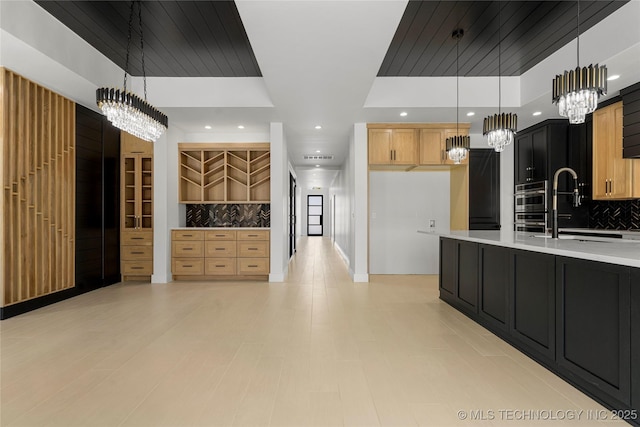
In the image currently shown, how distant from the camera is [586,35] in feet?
12.1

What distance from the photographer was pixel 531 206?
228 inches

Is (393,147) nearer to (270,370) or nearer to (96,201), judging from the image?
(270,370)

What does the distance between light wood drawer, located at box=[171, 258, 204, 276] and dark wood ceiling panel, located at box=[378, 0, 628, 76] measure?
4.29 m

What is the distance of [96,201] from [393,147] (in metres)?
4.81

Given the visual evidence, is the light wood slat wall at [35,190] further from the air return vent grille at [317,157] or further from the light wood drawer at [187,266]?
the air return vent grille at [317,157]

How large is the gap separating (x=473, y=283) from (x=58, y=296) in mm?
5113

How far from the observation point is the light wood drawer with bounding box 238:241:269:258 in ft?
19.5

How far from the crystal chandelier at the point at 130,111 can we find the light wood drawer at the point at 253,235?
93.3 inches

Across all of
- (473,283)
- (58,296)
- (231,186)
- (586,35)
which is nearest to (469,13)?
(586,35)

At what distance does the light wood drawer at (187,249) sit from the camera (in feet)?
19.6

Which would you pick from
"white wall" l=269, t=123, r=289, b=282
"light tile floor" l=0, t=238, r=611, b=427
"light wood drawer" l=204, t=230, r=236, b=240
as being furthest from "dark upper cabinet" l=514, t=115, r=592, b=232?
"light wood drawer" l=204, t=230, r=236, b=240

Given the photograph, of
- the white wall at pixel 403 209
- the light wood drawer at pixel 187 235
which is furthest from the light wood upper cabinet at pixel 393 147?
the light wood drawer at pixel 187 235

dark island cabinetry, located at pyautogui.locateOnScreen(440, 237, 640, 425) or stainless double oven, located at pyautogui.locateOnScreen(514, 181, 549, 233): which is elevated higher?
stainless double oven, located at pyautogui.locateOnScreen(514, 181, 549, 233)

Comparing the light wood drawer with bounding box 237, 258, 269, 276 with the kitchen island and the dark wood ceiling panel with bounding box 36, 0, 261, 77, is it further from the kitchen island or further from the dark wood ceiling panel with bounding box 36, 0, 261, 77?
the kitchen island
